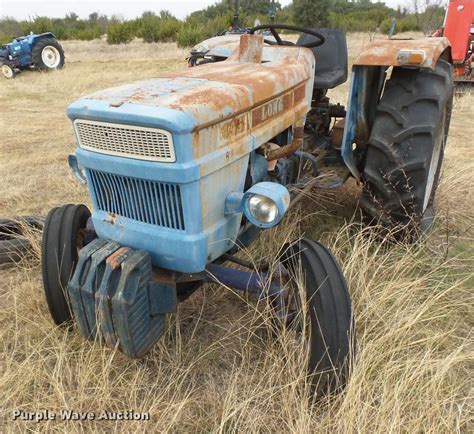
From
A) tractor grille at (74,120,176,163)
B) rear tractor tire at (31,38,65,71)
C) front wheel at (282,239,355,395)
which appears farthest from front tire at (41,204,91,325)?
rear tractor tire at (31,38,65,71)

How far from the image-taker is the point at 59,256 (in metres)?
2.25

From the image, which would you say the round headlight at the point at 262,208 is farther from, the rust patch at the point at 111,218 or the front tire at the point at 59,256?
the front tire at the point at 59,256

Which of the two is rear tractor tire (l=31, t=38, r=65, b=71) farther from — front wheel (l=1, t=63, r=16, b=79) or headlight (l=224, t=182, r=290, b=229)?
headlight (l=224, t=182, r=290, b=229)

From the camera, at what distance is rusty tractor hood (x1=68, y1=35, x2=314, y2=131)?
163 centimetres

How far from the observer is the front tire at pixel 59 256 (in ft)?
7.33

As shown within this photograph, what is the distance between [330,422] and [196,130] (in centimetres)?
124

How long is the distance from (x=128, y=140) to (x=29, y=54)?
14419 mm

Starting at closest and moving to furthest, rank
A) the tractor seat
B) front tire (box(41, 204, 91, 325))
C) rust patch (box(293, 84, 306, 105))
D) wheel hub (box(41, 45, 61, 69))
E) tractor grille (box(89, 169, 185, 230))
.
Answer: tractor grille (box(89, 169, 185, 230)), front tire (box(41, 204, 91, 325)), rust patch (box(293, 84, 306, 105)), the tractor seat, wheel hub (box(41, 45, 61, 69))

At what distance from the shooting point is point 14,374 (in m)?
2.05

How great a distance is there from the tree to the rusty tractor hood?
28.6 metres

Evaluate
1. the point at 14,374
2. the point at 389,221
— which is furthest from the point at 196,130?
the point at 389,221

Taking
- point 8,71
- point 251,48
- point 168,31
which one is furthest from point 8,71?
point 168,31

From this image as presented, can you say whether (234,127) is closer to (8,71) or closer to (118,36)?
(8,71)

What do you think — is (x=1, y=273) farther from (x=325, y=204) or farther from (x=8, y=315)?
(x=325, y=204)
